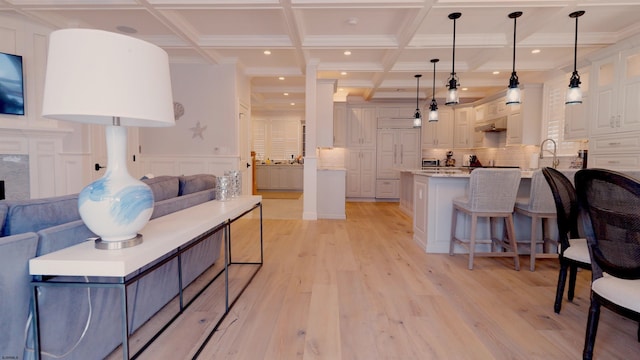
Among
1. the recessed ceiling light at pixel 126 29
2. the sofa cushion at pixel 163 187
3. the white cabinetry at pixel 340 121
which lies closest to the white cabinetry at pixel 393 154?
the white cabinetry at pixel 340 121

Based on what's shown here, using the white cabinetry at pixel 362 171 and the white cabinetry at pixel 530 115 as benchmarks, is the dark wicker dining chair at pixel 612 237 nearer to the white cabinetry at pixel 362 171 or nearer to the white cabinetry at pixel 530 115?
the white cabinetry at pixel 530 115

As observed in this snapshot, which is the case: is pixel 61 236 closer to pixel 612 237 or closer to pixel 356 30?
pixel 612 237

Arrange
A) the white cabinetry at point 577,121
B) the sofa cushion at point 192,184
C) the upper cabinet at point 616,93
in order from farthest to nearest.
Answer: the white cabinetry at point 577,121 → the upper cabinet at point 616,93 → the sofa cushion at point 192,184

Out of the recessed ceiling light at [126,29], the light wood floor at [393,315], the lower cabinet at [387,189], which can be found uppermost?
the recessed ceiling light at [126,29]

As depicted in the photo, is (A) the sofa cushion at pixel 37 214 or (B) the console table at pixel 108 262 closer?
(B) the console table at pixel 108 262

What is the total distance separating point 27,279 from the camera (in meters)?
1.07

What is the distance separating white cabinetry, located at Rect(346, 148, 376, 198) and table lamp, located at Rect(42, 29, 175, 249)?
650 centimetres

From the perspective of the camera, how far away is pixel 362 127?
7.61 metres

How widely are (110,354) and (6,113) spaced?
3.48 meters

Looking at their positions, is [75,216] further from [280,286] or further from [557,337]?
[557,337]

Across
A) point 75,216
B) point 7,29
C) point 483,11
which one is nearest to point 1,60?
point 7,29

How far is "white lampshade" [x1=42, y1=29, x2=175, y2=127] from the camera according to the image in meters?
1.03

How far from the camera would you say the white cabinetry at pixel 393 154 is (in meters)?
7.59

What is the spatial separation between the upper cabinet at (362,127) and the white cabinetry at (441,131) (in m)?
1.30
